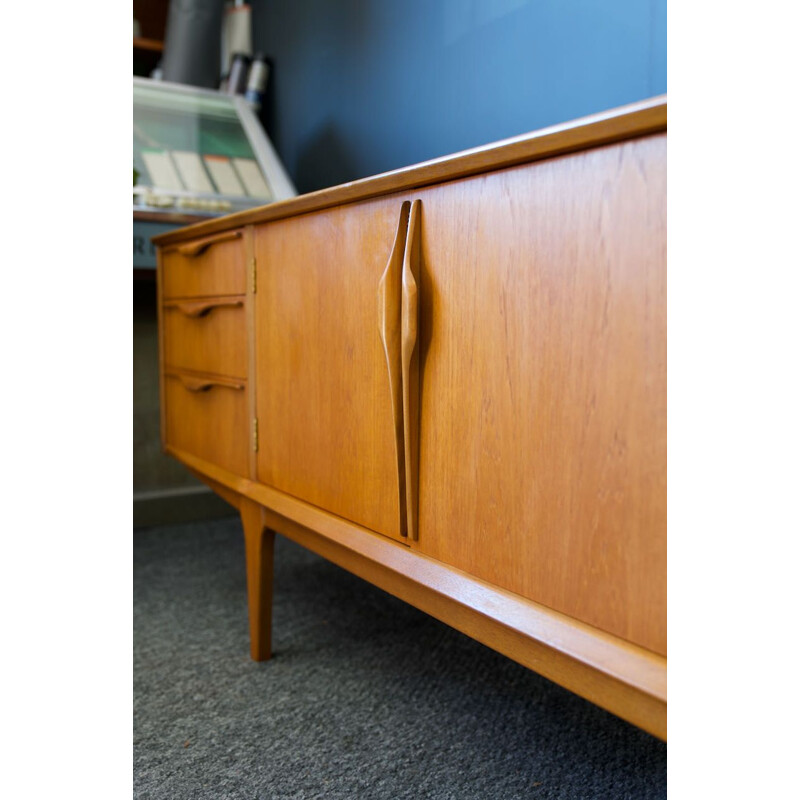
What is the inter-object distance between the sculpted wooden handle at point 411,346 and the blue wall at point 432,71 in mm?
621

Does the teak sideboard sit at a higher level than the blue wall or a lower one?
lower

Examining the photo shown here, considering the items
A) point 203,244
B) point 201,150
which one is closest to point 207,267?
point 203,244

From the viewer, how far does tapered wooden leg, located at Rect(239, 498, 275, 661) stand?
4.62 ft

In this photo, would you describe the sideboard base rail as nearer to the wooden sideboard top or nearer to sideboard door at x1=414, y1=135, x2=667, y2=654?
sideboard door at x1=414, y1=135, x2=667, y2=654

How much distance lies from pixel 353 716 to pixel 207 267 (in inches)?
34.6

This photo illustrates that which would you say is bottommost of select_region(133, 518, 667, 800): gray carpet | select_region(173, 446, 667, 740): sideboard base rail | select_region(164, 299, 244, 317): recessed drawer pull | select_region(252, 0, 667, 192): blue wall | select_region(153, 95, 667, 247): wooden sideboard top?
select_region(133, 518, 667, 800): gray carpet

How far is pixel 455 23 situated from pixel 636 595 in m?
1.52

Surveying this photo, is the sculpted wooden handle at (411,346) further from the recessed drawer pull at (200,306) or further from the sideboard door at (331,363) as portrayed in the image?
the recessed drawer pull at (200,306)

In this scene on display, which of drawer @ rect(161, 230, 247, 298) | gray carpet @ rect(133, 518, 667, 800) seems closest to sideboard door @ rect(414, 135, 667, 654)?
gray carpet @ rect(133, 518, 667, 800)

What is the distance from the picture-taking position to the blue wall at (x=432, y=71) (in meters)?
1.32

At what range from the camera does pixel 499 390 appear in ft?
2.43

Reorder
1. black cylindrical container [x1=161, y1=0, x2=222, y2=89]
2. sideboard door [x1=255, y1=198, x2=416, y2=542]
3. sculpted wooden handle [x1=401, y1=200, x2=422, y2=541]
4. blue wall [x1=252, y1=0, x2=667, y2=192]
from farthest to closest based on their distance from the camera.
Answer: black cylindrical container [x1=161, y1=0, x2=222, y2=89] → blue wall [x1=252, y1=0, x2=667, y2=192] → sideboard door [x1=255, y1=198, x2=416, y2=542] → sculpted wooden handle [x1=401, y1=200, x2=422, y2=541]

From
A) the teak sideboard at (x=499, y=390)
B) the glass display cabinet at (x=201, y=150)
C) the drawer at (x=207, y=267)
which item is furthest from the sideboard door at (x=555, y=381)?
the glass display cabinet at (x=201, y=150)
